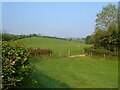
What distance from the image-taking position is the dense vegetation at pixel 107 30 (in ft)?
102

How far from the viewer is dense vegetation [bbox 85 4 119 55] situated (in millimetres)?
30953

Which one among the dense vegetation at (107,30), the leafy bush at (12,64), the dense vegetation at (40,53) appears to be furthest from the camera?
the dense vegetation at (107,30)

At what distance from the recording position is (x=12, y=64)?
515 cm

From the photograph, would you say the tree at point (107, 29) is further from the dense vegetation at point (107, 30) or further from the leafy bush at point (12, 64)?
the leafy bush at point (12, 64)

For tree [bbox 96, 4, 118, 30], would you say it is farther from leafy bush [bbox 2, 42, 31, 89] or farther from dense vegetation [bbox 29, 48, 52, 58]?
leafy bush [bbox 2, 42, 31, 89]

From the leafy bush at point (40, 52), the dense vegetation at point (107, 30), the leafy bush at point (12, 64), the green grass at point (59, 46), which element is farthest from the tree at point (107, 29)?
the leafy bush at point (12, 64)

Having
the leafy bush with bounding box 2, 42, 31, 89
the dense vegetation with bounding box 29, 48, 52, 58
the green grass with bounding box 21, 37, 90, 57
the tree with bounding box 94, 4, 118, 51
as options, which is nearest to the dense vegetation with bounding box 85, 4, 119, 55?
the tree with bounding box 94, 4, 118, 51

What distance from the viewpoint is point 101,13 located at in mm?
33938

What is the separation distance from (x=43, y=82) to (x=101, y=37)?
2219cm

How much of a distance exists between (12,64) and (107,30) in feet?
92.2

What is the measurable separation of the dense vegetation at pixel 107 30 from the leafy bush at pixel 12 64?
24690 mm

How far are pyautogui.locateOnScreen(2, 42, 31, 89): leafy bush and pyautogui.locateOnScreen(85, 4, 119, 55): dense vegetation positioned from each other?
24690mm

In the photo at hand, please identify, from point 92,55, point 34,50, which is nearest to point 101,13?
point 92,55

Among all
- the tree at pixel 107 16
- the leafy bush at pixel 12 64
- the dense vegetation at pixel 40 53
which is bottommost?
the dense vegetation at pixel 40 53
